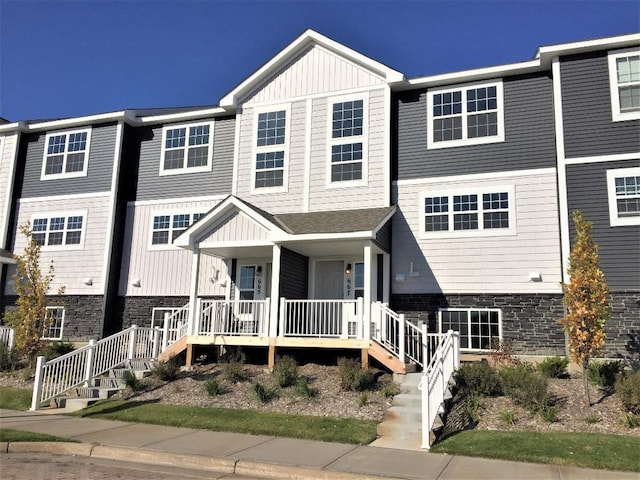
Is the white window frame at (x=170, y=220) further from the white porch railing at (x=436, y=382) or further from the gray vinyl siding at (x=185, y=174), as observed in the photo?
the white porch railing at (x=436, y=382)

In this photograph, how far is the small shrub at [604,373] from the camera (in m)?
11.4

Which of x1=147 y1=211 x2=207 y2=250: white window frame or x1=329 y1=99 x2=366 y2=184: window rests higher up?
x1=329 y1=99 x2=366 y2=184: window

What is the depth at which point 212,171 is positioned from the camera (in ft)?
61.0

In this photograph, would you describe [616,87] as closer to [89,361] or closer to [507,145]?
[507,145]

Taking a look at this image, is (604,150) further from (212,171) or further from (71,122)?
(71,122)

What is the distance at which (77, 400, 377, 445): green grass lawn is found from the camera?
948cm

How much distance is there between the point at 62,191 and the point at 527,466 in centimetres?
1850

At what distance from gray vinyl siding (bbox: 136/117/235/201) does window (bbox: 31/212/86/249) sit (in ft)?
8.14

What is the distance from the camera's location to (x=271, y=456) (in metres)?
8.14

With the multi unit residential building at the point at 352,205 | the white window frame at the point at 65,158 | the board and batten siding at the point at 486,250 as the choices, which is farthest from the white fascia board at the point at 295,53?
the white window frame at the point at 65,158

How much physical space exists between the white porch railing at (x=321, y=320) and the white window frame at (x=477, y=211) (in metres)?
3.44

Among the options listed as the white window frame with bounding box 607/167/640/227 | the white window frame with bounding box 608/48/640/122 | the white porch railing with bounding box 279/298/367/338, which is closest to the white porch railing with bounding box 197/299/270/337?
the white porch railing with bounding box 279/298/367/338

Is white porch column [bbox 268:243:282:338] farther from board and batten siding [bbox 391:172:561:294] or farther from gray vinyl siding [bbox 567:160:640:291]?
gray vinyl siding [bbox 567:160:640:291]

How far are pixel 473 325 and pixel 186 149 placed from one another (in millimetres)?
11455
